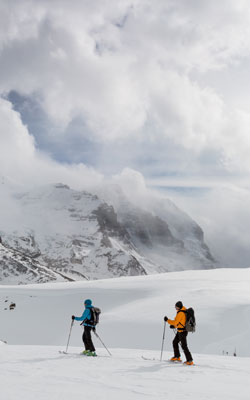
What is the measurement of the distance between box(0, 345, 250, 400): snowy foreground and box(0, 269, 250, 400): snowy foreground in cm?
2

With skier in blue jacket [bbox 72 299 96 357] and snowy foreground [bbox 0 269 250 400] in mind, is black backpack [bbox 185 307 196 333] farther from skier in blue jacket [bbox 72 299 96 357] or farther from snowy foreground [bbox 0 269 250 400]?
skier in blue jacket [bbox 72 299 96 357]

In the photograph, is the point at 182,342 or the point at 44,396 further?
the point at 182,342

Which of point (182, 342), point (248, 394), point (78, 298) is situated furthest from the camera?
point (78, 298)

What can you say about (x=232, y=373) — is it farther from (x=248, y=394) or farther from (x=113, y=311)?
(x=113, y=311)

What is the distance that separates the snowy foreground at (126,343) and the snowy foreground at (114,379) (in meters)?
0.02

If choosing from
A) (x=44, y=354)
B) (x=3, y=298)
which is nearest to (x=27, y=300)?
(x=3, y=298)

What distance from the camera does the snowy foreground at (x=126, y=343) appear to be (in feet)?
27.5

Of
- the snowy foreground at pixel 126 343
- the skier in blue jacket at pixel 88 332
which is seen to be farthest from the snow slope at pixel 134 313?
the skier in blue jacket at pixel 88 332

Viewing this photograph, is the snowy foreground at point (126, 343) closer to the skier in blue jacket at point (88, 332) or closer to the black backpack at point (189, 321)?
the skier in blue jacket at point (88, 332)

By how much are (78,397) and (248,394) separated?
11.4ft

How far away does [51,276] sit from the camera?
641 ft

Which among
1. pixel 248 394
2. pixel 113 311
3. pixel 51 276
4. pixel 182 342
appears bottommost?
pixel 248 394

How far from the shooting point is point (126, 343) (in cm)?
2298

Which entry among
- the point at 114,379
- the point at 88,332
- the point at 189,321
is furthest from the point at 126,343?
the point at 114,379
